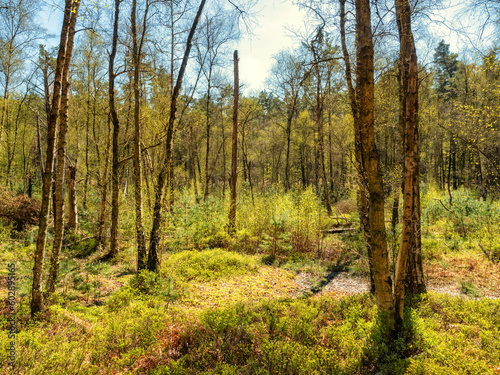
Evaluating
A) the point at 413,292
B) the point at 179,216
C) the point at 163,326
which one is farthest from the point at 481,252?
the point at 179,216

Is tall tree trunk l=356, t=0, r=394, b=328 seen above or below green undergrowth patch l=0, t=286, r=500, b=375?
above

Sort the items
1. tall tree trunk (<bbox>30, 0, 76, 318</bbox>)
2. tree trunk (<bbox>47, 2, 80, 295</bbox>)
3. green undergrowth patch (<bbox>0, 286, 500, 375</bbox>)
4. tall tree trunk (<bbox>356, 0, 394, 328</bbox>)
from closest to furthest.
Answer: green undergrowth patch (<bbox>0, 286, 500, 375</bbox>) → tall tree trunk (<bbox>356, 0, 394, 328</bbox>) → tall tree trunk (<bbox>30, 0, 76, 318</bbox>) → tree trunk (<bbox>47, 2, 80, 295</bbox>)

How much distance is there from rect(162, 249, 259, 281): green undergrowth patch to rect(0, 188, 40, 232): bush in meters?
7.30

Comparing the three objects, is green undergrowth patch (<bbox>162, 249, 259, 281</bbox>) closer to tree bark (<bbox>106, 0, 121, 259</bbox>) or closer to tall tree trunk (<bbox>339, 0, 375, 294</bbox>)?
tree bark (<bbox>106, 0, 121, 259</bbox>)

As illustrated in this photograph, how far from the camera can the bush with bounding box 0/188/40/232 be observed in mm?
9922

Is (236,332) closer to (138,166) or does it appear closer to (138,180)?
(138,180)

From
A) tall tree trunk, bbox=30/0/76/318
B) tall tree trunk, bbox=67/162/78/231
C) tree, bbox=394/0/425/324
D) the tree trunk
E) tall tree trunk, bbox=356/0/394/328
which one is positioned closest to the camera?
tall tree trunk, bbox=356/0/394/328

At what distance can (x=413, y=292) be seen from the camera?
4.43 m

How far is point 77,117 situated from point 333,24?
1261 cm

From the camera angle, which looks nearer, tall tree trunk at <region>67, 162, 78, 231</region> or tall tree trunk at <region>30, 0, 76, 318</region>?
tall tree trunk at <region>30, 0, 76, 318</region>

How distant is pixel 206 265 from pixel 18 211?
8937 millimetres

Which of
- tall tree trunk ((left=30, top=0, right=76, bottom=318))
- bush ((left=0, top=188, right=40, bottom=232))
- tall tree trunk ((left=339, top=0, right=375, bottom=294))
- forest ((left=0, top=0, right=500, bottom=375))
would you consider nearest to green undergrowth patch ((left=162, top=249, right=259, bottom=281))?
forest ((left=0, top=0, right=500, bottom=375))

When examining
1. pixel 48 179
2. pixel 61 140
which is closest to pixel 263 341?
pixel 48 179

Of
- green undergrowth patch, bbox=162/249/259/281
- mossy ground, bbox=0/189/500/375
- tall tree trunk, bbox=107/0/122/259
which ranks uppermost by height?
tall tree trunk, bbox=107/0/122/259
